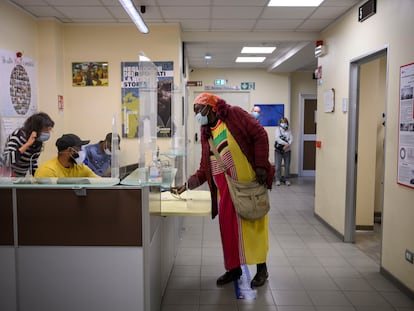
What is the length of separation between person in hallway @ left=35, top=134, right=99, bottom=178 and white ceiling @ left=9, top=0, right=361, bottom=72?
218 cm

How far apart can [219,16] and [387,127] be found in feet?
8.03

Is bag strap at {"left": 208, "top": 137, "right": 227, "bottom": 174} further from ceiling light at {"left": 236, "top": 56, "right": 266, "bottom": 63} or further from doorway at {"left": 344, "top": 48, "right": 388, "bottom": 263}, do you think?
ceiling light at {"left": 236, "top": 56, "right": 266, "bottom": 63}

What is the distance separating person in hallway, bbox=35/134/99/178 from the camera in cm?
262

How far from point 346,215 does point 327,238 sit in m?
0.39

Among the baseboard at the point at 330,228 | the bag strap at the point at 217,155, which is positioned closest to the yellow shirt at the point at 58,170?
the bag strap at the point at 217,155

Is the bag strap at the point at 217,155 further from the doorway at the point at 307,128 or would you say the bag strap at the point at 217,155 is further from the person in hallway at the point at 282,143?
the doorway at the point at 307,128

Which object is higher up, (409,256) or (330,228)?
(409,256)

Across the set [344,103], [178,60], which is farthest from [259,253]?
[178,60]

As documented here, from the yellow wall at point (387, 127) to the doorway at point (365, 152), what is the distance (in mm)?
106

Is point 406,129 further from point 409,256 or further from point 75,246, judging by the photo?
point 75,246

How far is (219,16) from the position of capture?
15.3 ft

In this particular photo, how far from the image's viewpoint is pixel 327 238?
4.53m

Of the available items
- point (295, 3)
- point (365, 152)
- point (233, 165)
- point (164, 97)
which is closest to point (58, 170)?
point (233, 165)

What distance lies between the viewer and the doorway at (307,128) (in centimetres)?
964
